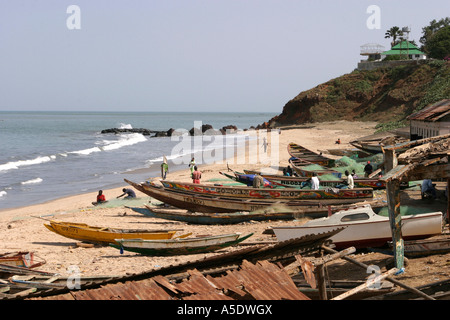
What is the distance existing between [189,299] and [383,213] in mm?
8676

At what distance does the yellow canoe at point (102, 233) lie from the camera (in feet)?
52.9

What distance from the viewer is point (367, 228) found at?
1307cm

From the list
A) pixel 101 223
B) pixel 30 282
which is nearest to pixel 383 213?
pixel 30 282

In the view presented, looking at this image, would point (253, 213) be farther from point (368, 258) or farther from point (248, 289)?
point (248, 289)

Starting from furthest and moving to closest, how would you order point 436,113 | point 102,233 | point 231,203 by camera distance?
point 436,113, point 231,203, point 102,233

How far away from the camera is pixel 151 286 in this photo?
8664 mm

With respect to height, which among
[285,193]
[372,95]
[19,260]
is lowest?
[19,260]

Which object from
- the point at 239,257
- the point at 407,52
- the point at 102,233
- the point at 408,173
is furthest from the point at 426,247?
the point at 407,52

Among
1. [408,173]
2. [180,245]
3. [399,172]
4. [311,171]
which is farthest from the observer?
[311,171]

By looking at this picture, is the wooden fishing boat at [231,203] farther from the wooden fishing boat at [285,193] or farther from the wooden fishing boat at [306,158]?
the wooden fishing boat at [306,158]

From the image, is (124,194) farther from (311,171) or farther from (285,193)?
(311,171)

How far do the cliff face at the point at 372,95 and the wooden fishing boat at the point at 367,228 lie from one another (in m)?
51.3

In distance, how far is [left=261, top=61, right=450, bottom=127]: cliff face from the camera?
219ft

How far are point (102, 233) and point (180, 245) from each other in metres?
3.34
